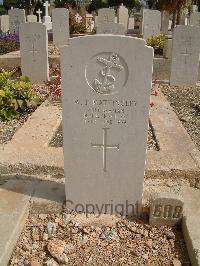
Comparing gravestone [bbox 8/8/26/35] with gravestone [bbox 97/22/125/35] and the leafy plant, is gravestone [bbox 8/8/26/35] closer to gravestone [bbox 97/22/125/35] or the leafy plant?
the leafy plant

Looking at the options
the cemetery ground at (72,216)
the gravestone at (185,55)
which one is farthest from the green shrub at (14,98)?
→ the gravestone at (185,55)

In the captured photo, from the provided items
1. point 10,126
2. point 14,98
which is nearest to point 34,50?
point 14,98

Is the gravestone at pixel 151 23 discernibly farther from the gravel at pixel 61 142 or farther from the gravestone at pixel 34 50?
the gravel at pixel 61 142

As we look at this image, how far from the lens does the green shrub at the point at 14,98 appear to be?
5.30 metres

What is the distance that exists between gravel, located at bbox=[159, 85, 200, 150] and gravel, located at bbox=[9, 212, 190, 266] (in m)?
1.90

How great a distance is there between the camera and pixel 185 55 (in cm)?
751

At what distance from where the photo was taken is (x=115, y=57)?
2.47 metres

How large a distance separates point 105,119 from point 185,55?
17.8 feet

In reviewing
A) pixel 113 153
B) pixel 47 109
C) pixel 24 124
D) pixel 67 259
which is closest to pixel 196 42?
pixel 47 109

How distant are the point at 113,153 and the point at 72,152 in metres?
0.34

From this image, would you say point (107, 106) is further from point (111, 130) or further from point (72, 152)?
point (72, 152)

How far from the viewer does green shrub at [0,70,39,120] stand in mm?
5302

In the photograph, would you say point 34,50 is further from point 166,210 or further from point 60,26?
point 60,26

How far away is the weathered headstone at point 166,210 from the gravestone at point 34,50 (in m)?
5.51
